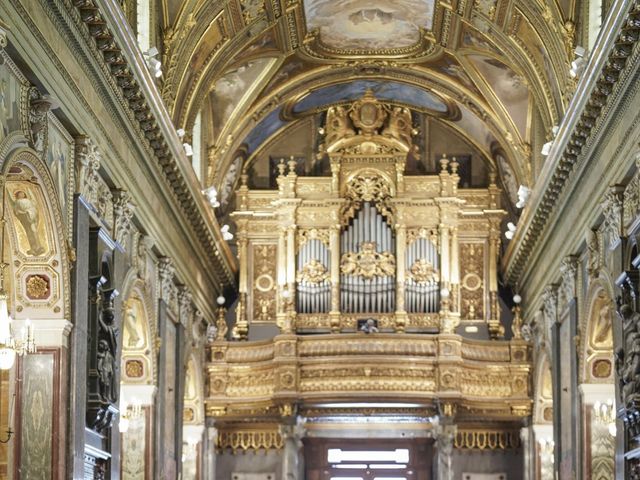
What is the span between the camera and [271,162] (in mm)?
33688

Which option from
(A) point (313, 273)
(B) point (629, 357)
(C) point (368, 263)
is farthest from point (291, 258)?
(B) point (629, 357)

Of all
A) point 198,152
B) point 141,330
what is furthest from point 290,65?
point 141,330

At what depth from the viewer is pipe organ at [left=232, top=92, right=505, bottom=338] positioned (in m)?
31.2

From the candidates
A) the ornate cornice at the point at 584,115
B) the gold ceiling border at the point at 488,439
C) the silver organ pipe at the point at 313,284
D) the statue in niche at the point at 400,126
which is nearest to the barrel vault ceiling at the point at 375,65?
the statue in niche at the point at 400,126

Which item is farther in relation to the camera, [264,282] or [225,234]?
[264,282]

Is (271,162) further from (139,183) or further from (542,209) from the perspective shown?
(139,183)

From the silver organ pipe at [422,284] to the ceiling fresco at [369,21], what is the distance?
4.47 meters

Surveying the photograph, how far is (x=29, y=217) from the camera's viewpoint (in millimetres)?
16625

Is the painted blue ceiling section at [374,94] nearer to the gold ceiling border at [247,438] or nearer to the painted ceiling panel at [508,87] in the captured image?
the painted ceiling panel at [508,87]

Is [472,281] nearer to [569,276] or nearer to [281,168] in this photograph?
[281,168]

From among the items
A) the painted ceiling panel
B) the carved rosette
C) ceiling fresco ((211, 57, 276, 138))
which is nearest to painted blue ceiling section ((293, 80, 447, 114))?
ceiling fresco ((211, 57, 276, 138))

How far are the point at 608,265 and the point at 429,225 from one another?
35.5ft

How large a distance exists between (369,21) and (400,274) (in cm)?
565

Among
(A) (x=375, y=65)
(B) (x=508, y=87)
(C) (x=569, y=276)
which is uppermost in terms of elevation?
(A) (x=375, y=65)
